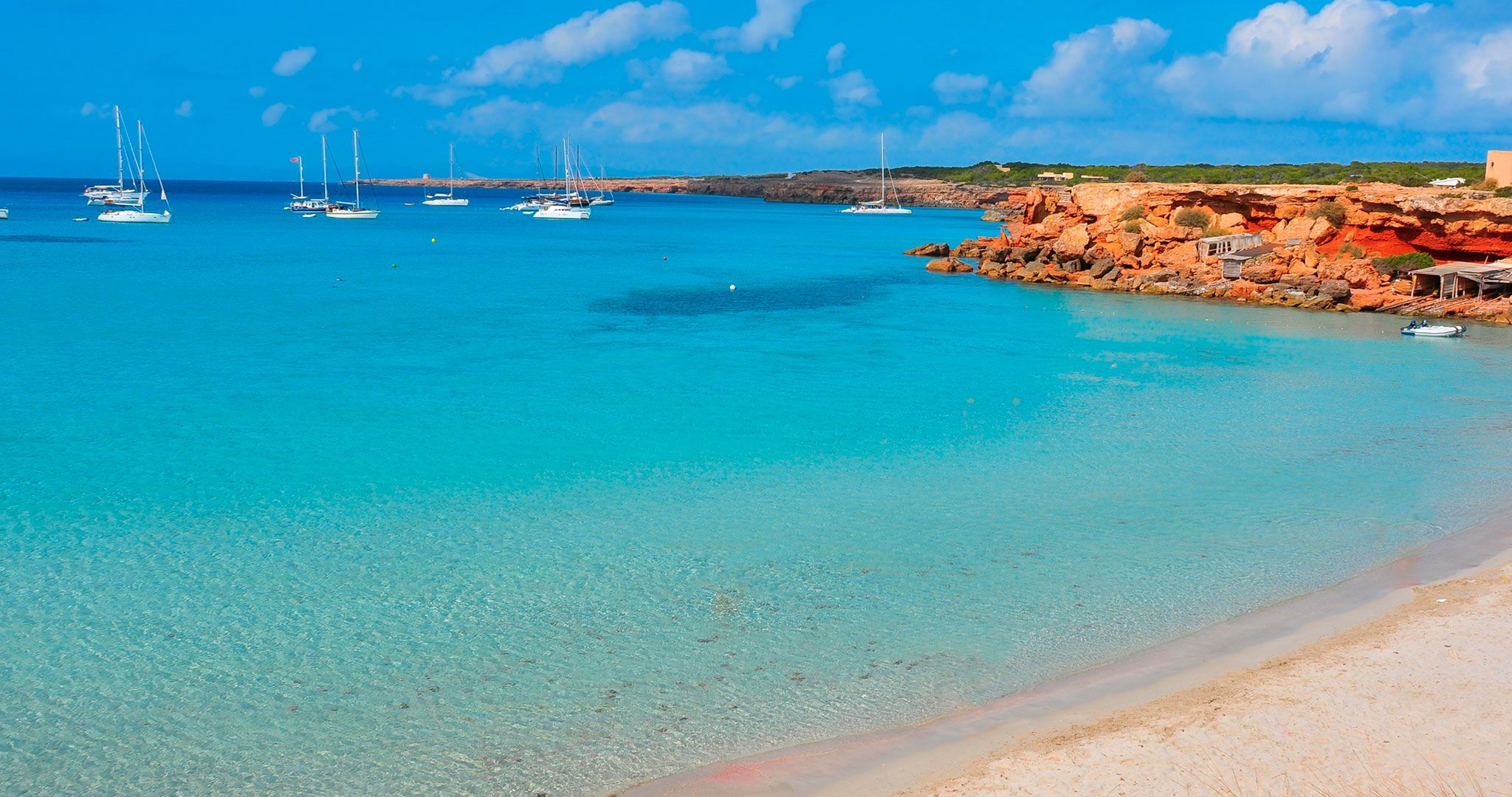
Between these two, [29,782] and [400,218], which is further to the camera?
[400,218]

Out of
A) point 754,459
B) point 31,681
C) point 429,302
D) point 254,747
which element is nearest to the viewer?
point 254,747

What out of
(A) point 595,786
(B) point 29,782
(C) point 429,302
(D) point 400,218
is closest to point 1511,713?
(A) point 595,786

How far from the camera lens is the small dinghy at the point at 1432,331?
3123 cm

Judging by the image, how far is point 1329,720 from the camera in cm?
837

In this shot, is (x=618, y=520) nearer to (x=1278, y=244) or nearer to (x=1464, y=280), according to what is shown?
(x=1464, y=280)

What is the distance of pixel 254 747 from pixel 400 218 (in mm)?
96963

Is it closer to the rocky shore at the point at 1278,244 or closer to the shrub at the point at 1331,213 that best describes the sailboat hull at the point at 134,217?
the rocky shore at the point at 1278,244

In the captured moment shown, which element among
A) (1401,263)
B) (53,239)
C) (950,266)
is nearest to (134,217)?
(53,239)

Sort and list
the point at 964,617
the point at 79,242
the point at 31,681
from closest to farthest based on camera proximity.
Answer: the point at 31,681, the point at 964,617, the point at 79,242

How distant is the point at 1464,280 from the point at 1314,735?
36.0 meters

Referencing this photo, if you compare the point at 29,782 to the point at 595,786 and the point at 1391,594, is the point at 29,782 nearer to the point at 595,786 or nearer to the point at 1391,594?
the point at 595,786

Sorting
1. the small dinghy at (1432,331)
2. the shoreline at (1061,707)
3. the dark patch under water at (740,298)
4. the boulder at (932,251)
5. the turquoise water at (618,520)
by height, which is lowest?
the shoreline at (1061,707)

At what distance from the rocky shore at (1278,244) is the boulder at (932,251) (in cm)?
770

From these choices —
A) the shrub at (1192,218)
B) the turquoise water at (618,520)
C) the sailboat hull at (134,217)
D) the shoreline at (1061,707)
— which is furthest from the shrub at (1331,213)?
the sailboat hull at (134,217)
